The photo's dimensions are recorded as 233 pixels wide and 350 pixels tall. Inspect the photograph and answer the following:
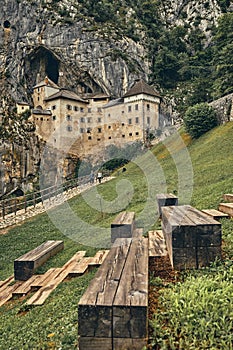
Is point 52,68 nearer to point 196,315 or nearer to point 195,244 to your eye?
point 195,244

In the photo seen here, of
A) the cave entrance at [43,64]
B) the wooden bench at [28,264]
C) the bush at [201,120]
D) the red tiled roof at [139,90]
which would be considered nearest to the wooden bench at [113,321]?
the wooden bench at [28,264]

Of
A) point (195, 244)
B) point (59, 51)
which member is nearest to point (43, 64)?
point (59, 51)

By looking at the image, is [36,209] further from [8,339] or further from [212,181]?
[8,339]

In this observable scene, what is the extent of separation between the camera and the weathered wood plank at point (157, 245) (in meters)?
4.33

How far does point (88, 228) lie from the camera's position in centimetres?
1243

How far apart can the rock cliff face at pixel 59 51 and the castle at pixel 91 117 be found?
4.14m

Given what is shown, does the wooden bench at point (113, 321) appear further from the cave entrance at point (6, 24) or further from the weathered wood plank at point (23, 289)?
the cave entrance at point (6, 24)

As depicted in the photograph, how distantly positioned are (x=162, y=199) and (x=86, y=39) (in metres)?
65.4

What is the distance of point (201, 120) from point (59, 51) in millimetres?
46565

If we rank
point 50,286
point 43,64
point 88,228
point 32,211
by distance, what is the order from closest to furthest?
point 50,286 → point 88,228 → point 32,211 → point 43,64

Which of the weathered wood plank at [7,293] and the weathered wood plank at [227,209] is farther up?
the weathered wood plank at [227,209]

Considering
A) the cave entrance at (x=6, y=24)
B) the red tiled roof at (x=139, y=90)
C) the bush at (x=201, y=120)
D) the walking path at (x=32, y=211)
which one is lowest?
the walking path at (x=32, y=211)

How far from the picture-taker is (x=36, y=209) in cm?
2055

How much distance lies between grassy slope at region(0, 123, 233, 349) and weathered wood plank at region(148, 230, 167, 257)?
1.04 meters
